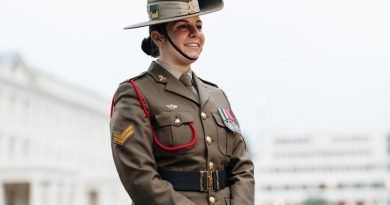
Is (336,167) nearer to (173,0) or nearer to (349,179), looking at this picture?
(349,179)

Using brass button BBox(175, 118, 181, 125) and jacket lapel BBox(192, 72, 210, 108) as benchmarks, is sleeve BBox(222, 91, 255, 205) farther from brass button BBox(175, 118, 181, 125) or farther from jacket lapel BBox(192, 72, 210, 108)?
brass button BBox(175, 118, 181, 125)

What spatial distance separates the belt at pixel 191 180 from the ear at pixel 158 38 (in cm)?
64

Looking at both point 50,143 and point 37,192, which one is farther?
point 50,143

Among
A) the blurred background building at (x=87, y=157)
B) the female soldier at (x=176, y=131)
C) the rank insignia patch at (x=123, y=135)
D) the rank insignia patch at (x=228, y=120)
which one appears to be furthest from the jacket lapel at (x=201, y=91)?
the blurred background building at (x=87, y=157)

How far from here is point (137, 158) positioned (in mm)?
3932

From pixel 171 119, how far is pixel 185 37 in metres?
0.42

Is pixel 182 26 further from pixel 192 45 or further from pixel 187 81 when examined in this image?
pixel 187 81

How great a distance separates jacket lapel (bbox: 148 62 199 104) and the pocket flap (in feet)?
0.47

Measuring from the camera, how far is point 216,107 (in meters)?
4.41

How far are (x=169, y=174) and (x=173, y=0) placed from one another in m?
0.84

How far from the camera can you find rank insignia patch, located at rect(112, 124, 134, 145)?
13.0 ft

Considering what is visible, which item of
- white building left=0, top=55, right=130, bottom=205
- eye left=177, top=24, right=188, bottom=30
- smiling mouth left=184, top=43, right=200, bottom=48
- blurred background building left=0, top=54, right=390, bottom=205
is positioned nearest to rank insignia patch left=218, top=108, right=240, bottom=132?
smiling mouth left=184, top=43, right=200, bottom=48

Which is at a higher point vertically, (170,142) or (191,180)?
(170,142)

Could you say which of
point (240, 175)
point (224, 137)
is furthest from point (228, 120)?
point (240, 175)
